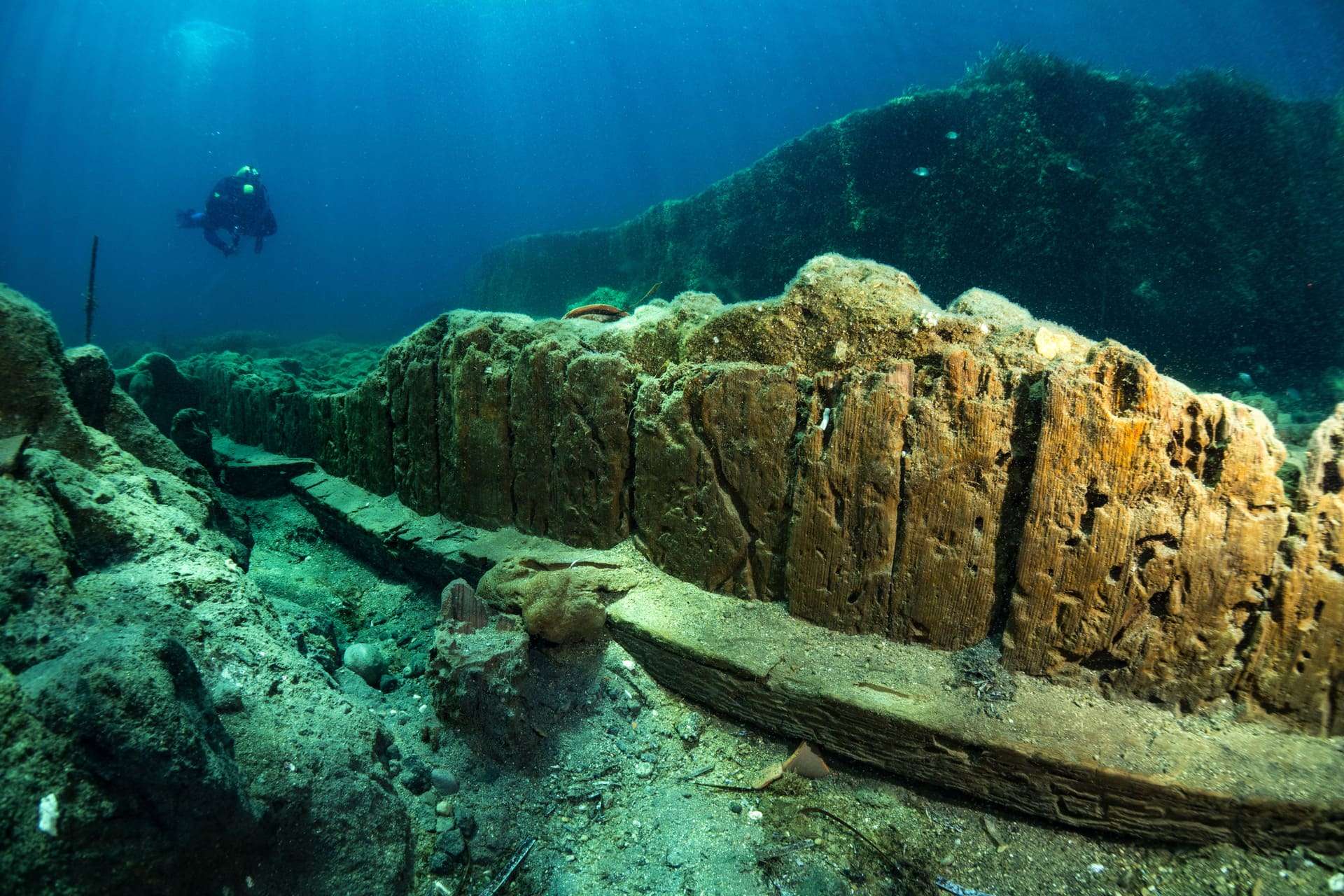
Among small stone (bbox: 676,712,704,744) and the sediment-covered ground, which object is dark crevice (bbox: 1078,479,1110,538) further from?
small stone (bbox: 676,712,704,744)

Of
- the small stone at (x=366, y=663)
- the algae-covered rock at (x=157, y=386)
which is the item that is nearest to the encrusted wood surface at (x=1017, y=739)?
the small stone at (x=366, y=663)

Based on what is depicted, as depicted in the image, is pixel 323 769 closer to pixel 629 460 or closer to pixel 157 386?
pixel 629 460

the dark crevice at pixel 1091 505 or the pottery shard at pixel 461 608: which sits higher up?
the dark crevice at pixel 1091 505

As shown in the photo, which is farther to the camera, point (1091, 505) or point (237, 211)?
point (237, 211)

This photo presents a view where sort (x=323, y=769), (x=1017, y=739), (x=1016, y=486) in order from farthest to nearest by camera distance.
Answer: (x=1016, y=486), (x=1017, y=739), (x=323, y=769)

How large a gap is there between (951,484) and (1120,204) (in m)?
12.6

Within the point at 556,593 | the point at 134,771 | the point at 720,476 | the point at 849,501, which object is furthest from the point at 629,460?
the point at 134,771

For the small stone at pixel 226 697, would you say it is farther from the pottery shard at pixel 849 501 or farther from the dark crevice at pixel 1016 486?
the dark crevice at pixel 1016 486

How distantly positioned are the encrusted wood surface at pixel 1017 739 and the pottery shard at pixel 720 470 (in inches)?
11.6

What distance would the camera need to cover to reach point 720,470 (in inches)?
129

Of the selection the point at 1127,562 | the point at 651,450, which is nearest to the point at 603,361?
the point at 651,450

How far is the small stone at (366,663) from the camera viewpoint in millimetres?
3611

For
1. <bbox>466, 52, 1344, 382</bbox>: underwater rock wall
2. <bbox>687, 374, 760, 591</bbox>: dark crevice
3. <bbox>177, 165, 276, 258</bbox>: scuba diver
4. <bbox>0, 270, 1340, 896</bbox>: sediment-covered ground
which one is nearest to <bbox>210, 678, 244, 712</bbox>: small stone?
<bbox>0, 270, 1340, 896</bbox>: sediment-covered ground

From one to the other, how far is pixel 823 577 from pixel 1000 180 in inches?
502
